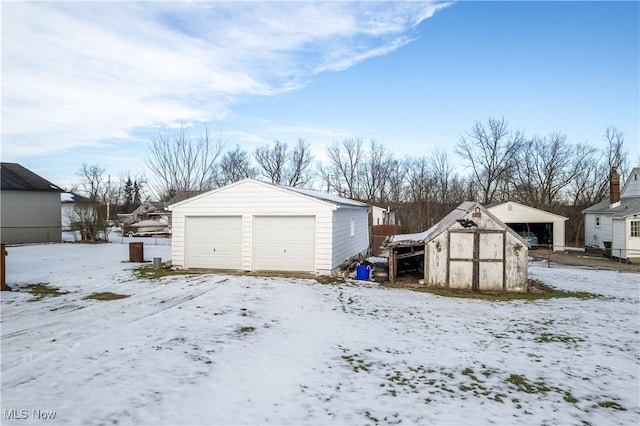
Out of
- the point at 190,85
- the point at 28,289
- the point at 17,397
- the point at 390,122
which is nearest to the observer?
the point at 17,397

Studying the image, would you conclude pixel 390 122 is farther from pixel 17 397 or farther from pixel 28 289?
pixel 17 397

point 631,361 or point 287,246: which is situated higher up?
point 287,246

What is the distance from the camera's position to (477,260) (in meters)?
12.4

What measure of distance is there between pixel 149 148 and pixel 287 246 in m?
15.4

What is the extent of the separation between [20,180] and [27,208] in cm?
231

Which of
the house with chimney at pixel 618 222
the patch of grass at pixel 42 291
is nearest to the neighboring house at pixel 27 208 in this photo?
the patch of grass at pixel 42 291

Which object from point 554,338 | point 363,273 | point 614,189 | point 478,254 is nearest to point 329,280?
point 363,273

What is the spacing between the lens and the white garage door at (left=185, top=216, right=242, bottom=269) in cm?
1453

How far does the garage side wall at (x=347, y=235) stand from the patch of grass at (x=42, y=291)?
8.59 metres

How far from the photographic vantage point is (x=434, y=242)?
12578mm

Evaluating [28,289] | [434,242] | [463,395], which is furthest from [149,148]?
[463,395]

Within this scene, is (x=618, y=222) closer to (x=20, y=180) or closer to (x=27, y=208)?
(x=27, y=208)

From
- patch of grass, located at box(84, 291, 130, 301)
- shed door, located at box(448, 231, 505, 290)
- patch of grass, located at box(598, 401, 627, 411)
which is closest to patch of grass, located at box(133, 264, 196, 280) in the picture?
patch of grass, located at box(84, 291, 130, 301)

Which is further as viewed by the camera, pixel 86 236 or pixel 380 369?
pixel 86 236
